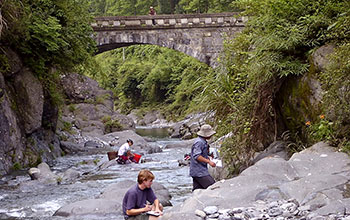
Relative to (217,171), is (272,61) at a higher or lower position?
higher

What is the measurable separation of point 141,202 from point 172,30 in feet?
70.9

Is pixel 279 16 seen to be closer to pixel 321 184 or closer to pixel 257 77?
pixel 257 77

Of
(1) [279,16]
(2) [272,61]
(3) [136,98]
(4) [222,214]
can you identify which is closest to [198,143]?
(4) [222,214]

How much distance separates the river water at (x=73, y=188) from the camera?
946 centimetres

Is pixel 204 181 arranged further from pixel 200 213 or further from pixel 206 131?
pixel 200 213

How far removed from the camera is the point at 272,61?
30.3 feet

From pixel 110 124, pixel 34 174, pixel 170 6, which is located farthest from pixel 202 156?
pixel 170 6

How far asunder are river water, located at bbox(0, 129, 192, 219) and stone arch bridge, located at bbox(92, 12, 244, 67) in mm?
10983

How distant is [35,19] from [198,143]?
29.7ft

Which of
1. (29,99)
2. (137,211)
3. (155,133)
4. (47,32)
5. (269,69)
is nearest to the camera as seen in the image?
(137,211)

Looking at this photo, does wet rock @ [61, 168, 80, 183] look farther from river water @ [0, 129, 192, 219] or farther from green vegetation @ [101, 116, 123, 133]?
green vegetation @ [101, 116, 123, 133]

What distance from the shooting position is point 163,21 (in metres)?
26.6

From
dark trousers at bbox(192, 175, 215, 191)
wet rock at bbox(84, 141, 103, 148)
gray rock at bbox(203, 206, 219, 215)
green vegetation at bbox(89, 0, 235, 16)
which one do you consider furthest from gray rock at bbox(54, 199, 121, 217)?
green vegetation at bbox(89, 0, 235, 16)

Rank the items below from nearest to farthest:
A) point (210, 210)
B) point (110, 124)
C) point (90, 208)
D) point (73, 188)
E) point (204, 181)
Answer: point (210, 210)
point (204, 181)
point (90, 208)
point (73, 188)
point (110, 124)
